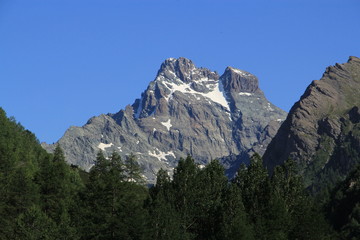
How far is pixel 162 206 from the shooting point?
364ft

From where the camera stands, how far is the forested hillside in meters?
105

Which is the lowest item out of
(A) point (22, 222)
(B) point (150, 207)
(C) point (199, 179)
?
(A) point (22, 222)

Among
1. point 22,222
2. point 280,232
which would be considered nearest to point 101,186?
point 22,222

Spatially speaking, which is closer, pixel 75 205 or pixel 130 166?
pixel 75 205

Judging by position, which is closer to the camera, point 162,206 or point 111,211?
point 162,206

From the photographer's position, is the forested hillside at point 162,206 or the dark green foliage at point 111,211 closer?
the forested hillside at point 162,206

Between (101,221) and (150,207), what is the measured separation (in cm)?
1238

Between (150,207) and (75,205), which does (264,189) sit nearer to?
(150,207)

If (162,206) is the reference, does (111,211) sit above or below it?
below

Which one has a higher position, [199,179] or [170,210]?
[199,179]

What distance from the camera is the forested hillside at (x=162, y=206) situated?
10488 cm

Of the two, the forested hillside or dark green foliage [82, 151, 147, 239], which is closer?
the forested hillside

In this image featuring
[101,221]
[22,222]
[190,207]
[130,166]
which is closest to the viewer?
Result: [22,222]

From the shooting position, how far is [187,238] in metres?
112
